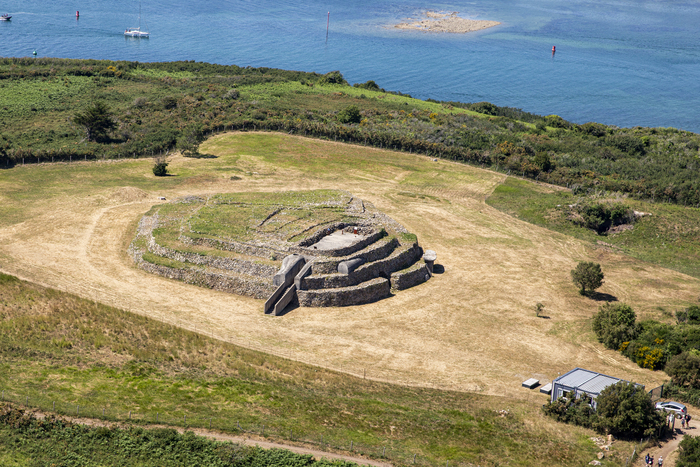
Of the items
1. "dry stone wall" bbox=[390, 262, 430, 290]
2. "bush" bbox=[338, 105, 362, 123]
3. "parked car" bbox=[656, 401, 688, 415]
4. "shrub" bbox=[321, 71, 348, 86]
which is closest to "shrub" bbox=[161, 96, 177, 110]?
"bush" bbox=[338, 105, 362, 123]

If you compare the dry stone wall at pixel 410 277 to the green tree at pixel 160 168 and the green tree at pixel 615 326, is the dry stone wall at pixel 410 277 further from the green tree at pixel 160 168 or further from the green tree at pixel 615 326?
the green tree at pixel 160 168

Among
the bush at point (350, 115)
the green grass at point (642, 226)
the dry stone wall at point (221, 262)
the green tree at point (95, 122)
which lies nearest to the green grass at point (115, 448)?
the dry stone wall at point (221, 262)

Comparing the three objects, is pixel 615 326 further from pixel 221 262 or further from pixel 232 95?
pixel 232 95

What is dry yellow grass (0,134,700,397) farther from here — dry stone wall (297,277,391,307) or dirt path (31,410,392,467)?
dirt path (31,410,392,467)

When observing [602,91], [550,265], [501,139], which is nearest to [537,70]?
[602,91]

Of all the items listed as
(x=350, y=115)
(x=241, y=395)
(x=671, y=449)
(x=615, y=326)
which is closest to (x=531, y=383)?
(x=671, y=449)
